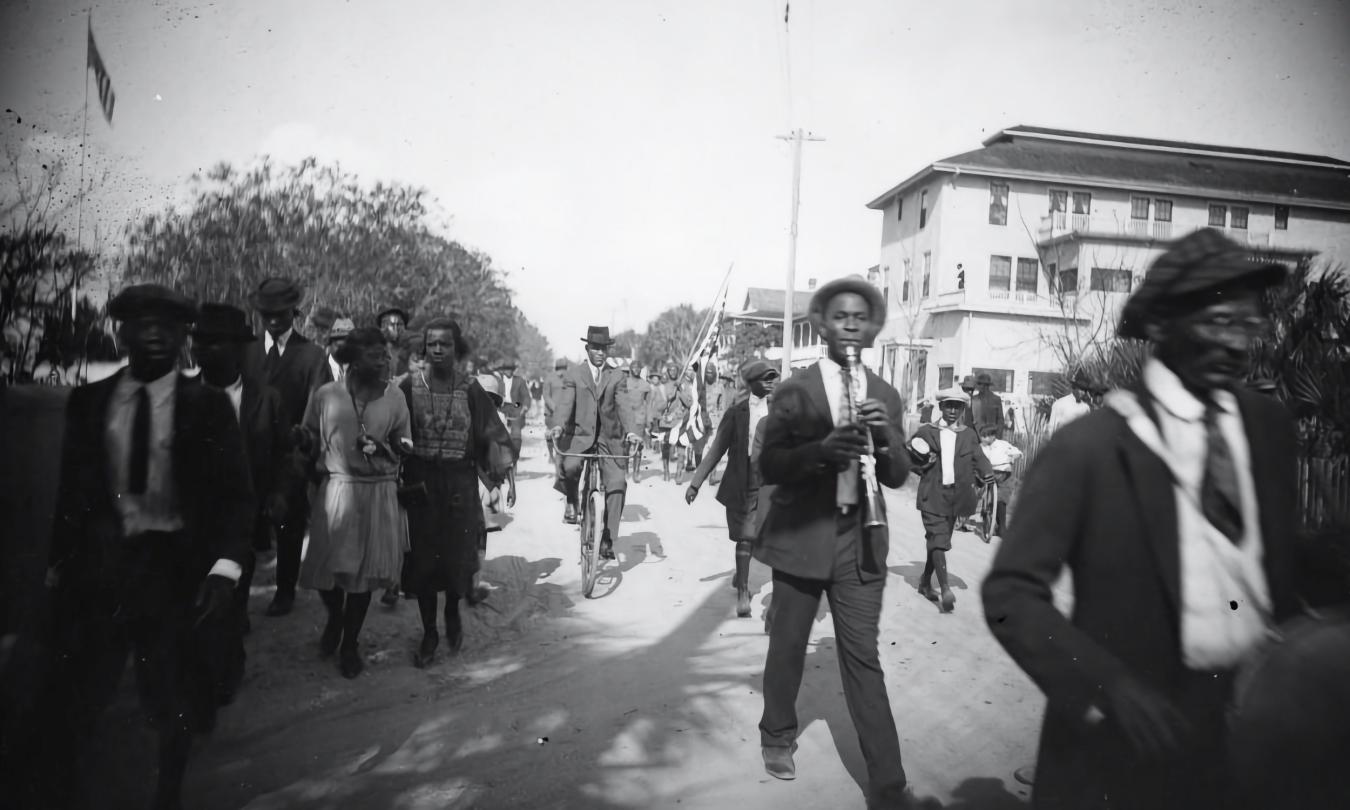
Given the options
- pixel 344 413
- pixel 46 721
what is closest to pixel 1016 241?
pixel 344 413

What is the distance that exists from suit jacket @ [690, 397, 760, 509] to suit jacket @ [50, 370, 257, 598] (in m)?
3.72

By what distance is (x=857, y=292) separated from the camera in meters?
3.73

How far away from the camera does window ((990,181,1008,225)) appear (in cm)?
3359

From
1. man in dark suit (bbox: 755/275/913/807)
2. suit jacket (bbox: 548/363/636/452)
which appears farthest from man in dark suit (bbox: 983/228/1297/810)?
suit jacket (bbox: 548/363/636/452)

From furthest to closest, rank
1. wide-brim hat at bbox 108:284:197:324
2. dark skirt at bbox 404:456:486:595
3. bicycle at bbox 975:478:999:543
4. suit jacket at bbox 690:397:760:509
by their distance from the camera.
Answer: bicycle at bbox 975:478:999:543, suit jacket at bbox 690:397:760:509, dark skirt at bbox 404:456:486:595, wide-brim hat at bbox 108:284:197:324

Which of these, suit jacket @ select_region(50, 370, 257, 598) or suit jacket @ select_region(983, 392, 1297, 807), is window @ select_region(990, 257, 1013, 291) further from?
suit jacket @ select_region(983, 392, 1297, 807)

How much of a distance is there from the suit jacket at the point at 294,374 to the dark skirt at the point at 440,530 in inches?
34.2

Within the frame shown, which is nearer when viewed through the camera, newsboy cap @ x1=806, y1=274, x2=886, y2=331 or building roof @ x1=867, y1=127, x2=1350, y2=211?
newsboy cap @ x1=806, y1=274, x2=886, y2=331

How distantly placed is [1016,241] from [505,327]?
89.2 ft

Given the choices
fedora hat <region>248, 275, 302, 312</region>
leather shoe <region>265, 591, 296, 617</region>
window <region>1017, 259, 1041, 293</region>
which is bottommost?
leather shoe <region>265, 591, 296, 617</region>

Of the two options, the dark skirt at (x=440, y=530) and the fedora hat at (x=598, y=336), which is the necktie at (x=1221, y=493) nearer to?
the dark skirt at (x=440, y=530)

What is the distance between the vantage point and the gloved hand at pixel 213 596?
302 centimetres

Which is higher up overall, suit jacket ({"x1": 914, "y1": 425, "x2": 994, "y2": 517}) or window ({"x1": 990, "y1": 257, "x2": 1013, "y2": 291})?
window ({"x1": 990, "y1": 257, "x2": 1013, "y2": 291})

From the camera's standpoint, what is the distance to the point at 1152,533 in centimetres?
182
